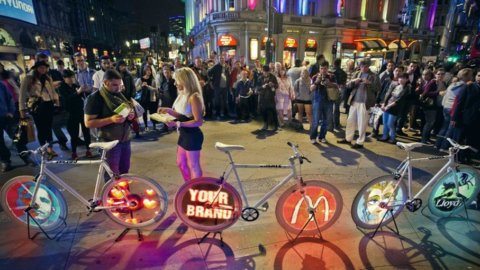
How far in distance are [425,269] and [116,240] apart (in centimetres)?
355

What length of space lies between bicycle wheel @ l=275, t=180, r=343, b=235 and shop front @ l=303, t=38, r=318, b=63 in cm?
3364

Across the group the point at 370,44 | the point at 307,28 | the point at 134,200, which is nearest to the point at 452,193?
the point at 134,200

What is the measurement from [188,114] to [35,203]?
2.14m

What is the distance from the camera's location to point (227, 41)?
1184 inches

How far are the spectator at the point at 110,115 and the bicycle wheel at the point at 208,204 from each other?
996mm

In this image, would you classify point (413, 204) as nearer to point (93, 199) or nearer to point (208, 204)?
point (208, 204)

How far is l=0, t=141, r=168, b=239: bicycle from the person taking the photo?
10.3 feet

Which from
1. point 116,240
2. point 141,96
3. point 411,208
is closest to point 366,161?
point 411,208

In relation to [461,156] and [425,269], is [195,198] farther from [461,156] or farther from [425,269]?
[461,156]

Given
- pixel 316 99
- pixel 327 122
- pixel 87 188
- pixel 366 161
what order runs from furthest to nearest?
pixel 327 122 < pixel 316 99 < pixel 366 161 < pixel 87 188

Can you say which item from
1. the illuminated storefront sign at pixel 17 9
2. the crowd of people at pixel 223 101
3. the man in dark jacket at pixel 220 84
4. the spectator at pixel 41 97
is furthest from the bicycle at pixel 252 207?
the illuminated storefront sign at pixel 17 9

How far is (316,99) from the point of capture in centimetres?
653

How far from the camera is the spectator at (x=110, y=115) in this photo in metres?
3.34

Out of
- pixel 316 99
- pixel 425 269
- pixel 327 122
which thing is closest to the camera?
pixel 425 269
